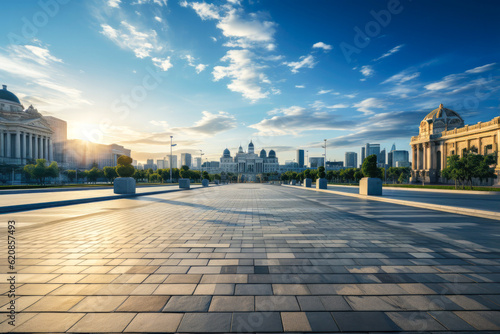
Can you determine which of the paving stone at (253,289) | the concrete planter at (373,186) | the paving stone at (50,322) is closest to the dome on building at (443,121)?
the concrete planter at (373,186)

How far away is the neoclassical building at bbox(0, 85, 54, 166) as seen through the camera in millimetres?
70000

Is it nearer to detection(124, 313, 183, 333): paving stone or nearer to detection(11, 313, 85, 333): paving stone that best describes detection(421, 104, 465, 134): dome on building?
detection(124, 313, 183, 333): paving stone

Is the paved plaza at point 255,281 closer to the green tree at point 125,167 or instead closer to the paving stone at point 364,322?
the paving stone at point 364,322

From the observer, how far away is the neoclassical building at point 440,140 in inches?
2015

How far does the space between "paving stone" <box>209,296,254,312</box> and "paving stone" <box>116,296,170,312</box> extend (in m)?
0.71

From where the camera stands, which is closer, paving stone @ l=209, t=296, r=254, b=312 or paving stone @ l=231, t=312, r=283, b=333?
paving stone @ l=231, t=312, r=283, b=333

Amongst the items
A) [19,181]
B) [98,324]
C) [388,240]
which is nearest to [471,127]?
[388,240]

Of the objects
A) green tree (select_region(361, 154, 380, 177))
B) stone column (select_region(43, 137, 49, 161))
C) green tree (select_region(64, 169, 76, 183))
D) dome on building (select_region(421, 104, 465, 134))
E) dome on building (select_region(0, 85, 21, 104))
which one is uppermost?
dome on building (select_region(0, 85, 21, 104))

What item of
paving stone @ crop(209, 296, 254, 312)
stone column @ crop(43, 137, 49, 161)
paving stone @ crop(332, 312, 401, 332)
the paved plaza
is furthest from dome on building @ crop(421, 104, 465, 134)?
stone column @ crop(43, 137, 49, 161)

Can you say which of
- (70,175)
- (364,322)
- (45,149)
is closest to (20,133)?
(45,149)

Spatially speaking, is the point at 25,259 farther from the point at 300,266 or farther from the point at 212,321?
the point at 300,266

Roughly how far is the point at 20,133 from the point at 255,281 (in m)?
101

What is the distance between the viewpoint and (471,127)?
50812 millimetres

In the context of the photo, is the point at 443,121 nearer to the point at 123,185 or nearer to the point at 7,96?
the point at 123,185
